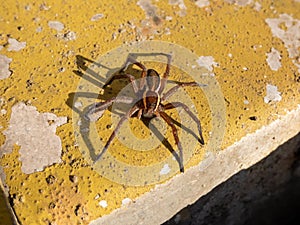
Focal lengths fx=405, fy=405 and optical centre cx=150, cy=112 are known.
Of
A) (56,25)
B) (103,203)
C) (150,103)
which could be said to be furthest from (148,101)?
(56,25)

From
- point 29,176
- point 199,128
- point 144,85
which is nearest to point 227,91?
point 199,128

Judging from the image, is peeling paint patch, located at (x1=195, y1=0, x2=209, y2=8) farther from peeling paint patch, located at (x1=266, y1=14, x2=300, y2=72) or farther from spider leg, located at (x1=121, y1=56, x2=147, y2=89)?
spider leg, located at (x1=121, y1=56, x2=147, y2=89)

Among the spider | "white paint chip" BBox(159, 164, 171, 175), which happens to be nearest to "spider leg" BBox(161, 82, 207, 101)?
the spider

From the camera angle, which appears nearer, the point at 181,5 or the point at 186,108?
the point at 186,108

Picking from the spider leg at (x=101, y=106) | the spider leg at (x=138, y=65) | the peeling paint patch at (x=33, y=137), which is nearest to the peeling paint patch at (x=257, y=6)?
the spider leg at (x=138, y=65)

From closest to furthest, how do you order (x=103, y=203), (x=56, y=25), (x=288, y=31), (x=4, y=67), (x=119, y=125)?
(x=103, y=203)
(x=119, y=125)
(x=4, y=67)
(x=56, y=25)
(x=288, y=31)

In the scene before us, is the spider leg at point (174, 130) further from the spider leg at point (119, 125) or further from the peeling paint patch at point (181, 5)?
the peeling paint patch at point (181, 5)

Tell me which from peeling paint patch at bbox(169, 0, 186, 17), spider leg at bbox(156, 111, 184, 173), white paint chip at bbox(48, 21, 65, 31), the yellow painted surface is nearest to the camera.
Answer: the yellow painted surface

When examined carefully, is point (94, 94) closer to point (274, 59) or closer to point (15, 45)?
point (15, 45)
